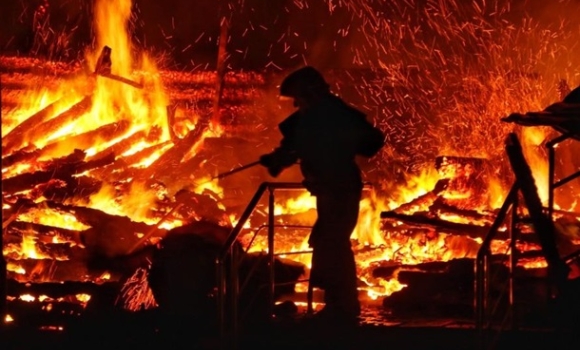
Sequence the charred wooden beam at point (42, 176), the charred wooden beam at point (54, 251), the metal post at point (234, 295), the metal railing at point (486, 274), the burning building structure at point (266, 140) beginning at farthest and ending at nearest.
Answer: the charred wooden beam at point (42, 176) < the charred wooden beam at point (54, 251) < the burning building structure at point (266, 140) < the metal post at point (234, 295) < the metal railing at point (486, 274)

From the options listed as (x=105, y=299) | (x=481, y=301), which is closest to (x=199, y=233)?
(x=105, y=299)

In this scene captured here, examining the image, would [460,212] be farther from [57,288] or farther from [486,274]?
[57,288]

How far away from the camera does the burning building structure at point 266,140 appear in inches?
443

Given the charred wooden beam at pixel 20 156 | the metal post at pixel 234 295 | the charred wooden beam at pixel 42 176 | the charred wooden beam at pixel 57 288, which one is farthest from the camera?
the charred wooden beam at pixel 20 156

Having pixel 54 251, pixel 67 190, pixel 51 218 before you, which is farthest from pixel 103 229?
pixel 67 190

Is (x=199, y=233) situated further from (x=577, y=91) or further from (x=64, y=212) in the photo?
(x=577, y=91)

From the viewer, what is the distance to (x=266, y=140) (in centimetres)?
1451

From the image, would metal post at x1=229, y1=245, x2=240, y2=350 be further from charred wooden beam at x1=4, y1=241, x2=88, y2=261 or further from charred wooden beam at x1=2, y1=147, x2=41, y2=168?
charred wooden beam at x1=2, y1=147, x2=41, y2=168

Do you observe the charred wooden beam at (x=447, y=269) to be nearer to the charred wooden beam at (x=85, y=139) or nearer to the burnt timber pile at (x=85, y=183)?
the burnt timber pile at (x=85, y=183)

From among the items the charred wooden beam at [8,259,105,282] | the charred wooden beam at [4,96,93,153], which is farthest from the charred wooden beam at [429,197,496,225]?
the charred wooden beam at [4,96,93,153]

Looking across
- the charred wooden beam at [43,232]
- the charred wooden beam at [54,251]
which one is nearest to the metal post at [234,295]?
the charred wooden beam at [54,251]

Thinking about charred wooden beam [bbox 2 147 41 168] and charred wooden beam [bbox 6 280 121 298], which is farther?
charred wooden beam [bbox 2 147 41 168]

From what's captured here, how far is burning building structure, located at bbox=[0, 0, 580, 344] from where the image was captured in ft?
36.9

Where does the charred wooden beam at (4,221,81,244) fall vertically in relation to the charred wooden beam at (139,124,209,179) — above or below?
below
